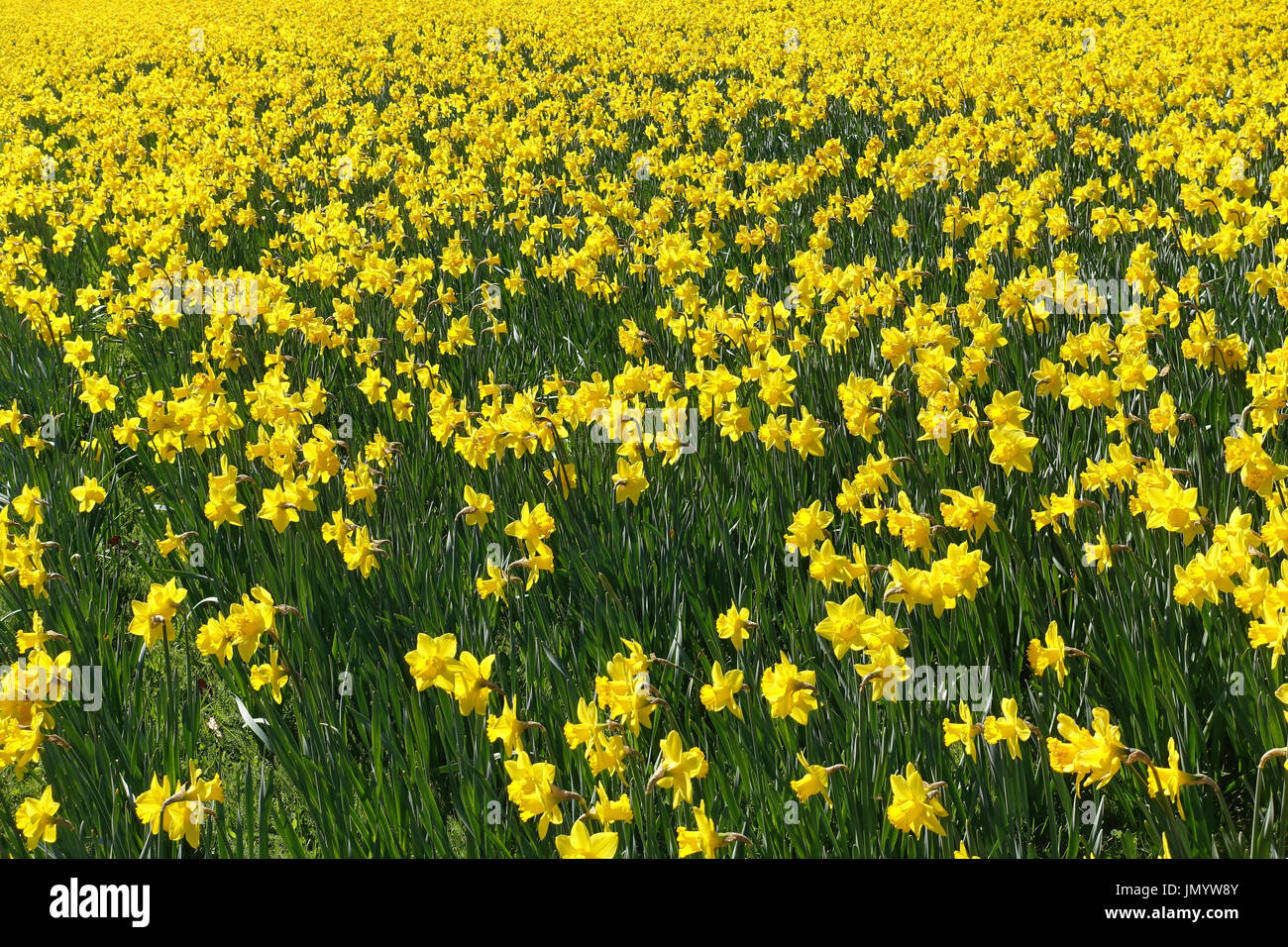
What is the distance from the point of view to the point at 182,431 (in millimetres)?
3975

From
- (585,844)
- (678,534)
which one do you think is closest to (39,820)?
(585,844)

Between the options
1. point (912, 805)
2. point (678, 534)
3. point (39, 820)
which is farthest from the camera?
point (678, 534)

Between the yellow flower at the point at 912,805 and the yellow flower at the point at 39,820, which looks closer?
the yellow flower at the point at 912,805

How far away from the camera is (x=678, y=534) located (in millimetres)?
3385

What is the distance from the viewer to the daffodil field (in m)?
2.25

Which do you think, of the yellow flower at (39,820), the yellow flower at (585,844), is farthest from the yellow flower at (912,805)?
the yellow flower at (39,820)

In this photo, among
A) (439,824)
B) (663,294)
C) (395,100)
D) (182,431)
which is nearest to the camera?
(439,824)

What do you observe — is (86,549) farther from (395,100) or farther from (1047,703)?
(395,100)

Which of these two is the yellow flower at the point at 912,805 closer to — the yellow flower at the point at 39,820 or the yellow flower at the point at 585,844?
the yellow flower at the point at 585,844

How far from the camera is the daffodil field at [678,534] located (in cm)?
225

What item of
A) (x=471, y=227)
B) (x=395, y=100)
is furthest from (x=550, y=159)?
(x=395, y=100)

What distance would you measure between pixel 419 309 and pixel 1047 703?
4675mm

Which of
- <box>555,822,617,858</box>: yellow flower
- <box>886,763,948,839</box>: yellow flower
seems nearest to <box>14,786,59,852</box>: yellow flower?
<box>555,822,617,858</box>: yellow flower

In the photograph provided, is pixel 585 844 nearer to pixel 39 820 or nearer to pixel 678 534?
pixel 39 820
